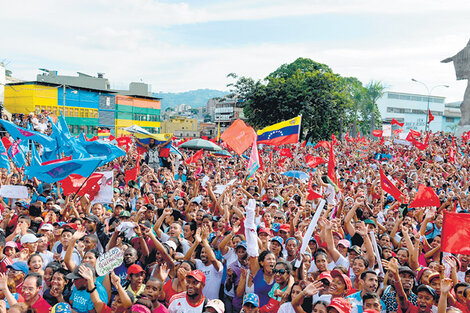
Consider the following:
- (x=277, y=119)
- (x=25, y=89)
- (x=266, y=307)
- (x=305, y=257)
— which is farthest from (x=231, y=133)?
(x=25, y=89)

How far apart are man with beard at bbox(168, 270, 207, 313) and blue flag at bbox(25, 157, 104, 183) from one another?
420cm

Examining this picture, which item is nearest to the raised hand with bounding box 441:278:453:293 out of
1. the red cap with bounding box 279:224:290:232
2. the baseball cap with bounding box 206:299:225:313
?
the baseball cap with bounding box 206:299:225:313

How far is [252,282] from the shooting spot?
5082 millimetres

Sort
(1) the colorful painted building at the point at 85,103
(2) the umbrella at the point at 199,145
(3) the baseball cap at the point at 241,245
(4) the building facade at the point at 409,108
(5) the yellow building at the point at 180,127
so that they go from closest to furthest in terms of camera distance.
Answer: (3) the baseball cap at the point at 241,245 < (2) the umbrella at the point at 199,145 < (1) the colorful painted building at the point at 85,103 < (4) the building facade at the point at 409,108 < (5) the yellow building at the point at 180,127

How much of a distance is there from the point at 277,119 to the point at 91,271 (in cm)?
2992

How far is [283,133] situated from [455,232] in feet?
24.4

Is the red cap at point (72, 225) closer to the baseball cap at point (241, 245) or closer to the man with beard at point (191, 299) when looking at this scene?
the baseball cap at point (241, 245)

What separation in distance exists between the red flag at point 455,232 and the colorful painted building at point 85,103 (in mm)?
39276

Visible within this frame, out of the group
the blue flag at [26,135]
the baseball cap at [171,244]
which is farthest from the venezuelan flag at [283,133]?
the baseball cap at [171,244]

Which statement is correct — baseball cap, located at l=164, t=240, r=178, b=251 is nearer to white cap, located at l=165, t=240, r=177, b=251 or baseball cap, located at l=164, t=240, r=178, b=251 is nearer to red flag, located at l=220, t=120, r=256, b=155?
white cap, located at l=165, t=240, r=177, b=251

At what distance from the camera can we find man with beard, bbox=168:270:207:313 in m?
4.37

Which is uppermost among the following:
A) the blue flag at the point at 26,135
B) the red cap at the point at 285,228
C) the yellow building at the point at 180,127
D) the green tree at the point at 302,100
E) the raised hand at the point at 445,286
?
the green tree at the point at 302,100

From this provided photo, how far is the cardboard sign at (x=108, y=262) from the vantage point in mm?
4375

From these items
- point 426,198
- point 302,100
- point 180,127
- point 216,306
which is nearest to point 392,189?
point 426,198
